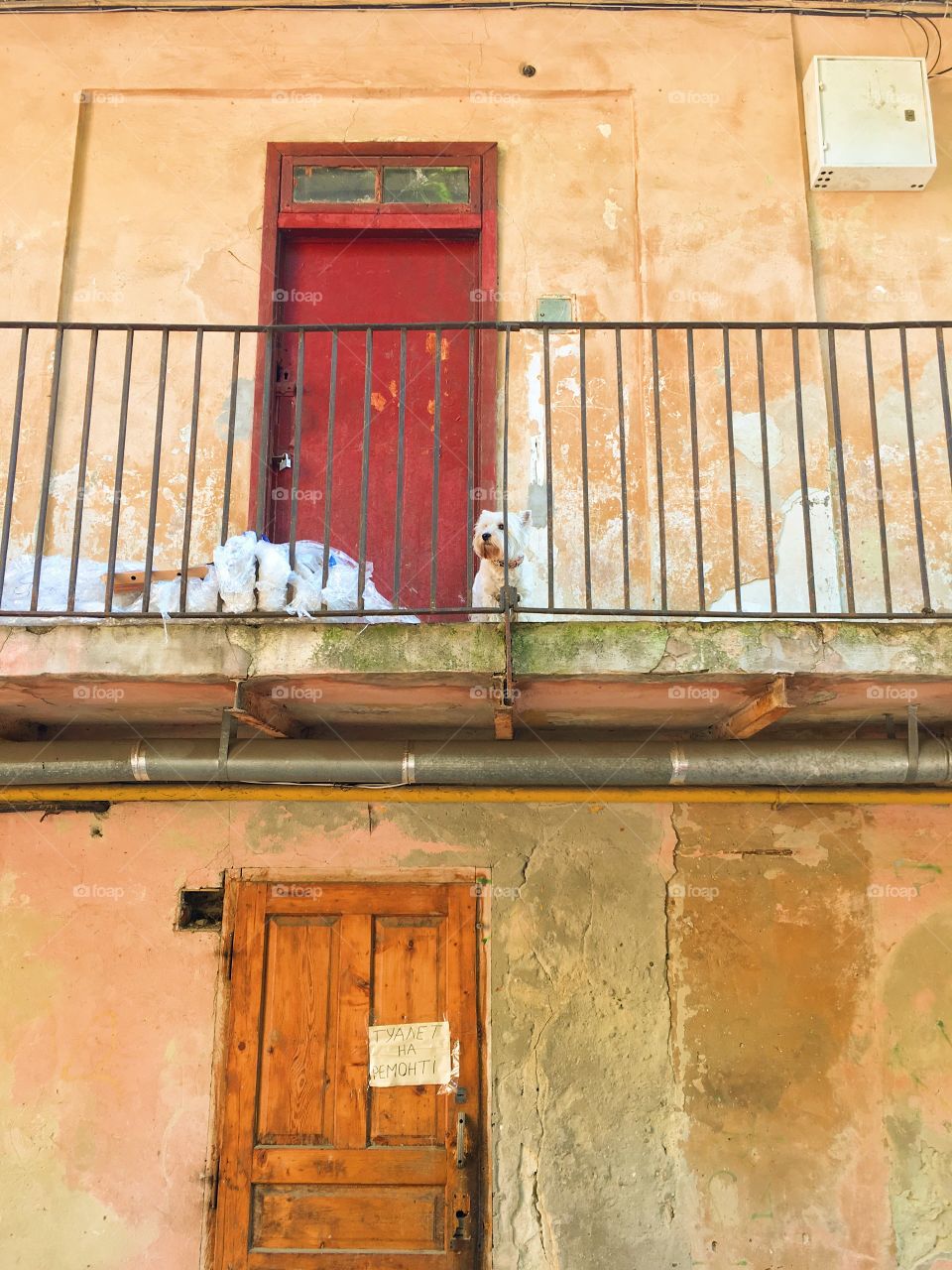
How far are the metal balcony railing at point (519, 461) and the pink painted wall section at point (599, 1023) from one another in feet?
4.13

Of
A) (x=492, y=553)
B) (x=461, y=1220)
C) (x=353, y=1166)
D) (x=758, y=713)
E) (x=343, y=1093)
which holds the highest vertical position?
(x=492, y=553)

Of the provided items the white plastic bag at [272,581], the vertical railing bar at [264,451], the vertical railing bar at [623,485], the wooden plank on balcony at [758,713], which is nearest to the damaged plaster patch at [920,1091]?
the wooden plank on balcony at [758,713]

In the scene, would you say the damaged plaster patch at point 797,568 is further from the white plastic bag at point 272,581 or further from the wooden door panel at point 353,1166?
the wooden door panel at point 353,1166

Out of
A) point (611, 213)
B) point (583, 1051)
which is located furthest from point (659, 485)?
point (583, 1051)

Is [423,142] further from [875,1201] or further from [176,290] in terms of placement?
[875,1201]

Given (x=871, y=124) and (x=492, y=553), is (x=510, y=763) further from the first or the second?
(x=871, y=124)

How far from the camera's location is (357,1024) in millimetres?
5273

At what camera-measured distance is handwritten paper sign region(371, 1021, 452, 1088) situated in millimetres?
5207

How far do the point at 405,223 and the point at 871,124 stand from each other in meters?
2.77

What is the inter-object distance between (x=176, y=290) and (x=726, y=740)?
159 inches

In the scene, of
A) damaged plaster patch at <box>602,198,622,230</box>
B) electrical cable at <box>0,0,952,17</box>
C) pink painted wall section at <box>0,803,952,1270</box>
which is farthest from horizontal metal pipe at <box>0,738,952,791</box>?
electrical cable at <box>0,0,952,17</box>

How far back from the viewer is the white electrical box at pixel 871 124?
6.21m

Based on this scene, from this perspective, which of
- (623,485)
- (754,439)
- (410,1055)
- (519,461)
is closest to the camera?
(623,485)

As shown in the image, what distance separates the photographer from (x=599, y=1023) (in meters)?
5.25
